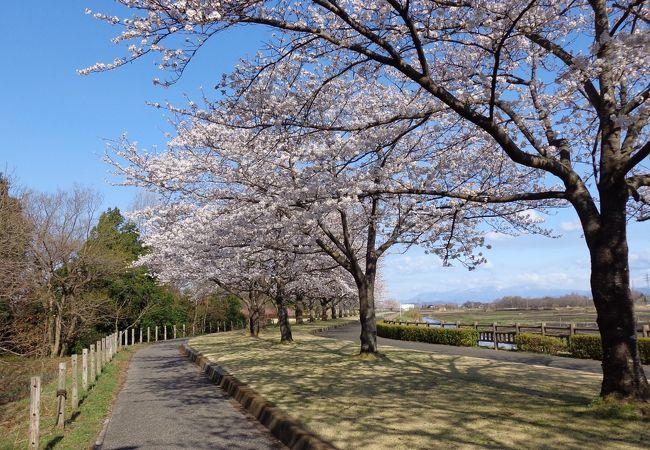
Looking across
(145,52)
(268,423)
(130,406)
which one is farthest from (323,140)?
(130,406)

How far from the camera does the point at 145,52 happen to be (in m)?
7.28

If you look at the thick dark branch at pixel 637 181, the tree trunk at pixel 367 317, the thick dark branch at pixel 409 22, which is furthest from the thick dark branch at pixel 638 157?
the tree trunk at pixel 367 317

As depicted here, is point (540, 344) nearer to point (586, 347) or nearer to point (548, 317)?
point (586, 347)

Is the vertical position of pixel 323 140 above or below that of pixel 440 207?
above

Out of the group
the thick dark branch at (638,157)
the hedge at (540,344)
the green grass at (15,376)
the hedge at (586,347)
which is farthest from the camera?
the hedge at (540,344)

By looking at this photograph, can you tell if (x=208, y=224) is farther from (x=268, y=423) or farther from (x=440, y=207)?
(x=268, y=423)

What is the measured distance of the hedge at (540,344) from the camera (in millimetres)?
20688

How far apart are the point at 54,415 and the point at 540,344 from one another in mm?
17719

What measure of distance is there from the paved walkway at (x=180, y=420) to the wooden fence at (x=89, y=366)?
89 cm

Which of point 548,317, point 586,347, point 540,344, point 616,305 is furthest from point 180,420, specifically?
point 548,317

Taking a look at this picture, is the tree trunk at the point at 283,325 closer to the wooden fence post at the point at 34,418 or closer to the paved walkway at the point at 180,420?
the paved walkway at the point at 180,420

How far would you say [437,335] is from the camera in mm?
26500

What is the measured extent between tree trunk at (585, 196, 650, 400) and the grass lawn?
410 millimetres

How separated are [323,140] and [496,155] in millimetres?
4322
